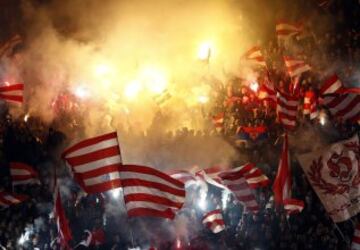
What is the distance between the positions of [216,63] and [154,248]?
11824 millimetres

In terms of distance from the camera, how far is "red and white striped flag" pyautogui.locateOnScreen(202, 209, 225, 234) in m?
10.5

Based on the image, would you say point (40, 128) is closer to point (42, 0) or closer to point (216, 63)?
point (42, 0)

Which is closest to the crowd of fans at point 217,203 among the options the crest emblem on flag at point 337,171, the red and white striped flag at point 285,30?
the red and white striped flag at point 285,30

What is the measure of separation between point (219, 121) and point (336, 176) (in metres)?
8.16

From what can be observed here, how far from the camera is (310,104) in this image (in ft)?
40.8

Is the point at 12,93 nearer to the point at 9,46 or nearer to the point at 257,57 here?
the point at 9,46

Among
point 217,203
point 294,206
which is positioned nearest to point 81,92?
point 217,203

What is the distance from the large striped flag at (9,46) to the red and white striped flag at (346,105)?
1300 centimetres

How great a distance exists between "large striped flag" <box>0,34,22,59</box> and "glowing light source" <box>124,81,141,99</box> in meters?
4.80

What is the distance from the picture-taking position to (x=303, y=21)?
632 inches

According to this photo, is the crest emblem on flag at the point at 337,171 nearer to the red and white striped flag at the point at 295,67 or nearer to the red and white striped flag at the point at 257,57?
the red and white striped flag at the point at 295,67

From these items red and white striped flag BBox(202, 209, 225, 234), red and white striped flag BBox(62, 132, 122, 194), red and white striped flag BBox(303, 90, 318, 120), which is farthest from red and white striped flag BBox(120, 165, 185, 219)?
red and white striped flag BBox(303, 90, 318, 120)

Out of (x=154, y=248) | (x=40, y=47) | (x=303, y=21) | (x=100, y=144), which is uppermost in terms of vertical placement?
(x=40, y=47)

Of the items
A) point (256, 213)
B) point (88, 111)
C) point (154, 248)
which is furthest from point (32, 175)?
point (88, 111)
